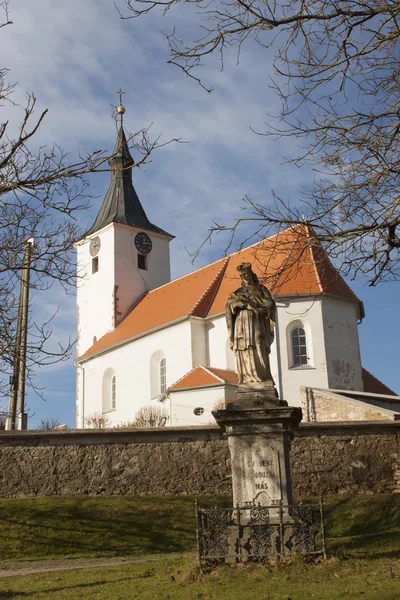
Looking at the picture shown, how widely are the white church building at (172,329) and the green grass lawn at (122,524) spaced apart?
5067 mm

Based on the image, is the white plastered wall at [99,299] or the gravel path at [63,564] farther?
the white plastered wall at [99,299]

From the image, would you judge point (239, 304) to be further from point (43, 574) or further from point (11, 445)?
point (11, 445)

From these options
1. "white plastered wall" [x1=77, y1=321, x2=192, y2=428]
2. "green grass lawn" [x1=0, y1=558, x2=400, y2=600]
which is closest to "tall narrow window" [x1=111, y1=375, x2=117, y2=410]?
"white plastered wall" [x1=77, y1=321, x2=192, y2=428]

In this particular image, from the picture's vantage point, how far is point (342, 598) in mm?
7062

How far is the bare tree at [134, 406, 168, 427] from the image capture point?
28562 millimetres

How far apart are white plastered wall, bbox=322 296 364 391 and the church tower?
14.5 metres

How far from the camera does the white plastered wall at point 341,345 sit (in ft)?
86.5

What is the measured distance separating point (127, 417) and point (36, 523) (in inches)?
733

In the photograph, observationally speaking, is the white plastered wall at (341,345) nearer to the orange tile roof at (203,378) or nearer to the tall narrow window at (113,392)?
the orange tile roof at (203,378)

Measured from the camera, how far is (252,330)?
10.2 metres

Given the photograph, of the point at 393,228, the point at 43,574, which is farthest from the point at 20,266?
the point at 43,574

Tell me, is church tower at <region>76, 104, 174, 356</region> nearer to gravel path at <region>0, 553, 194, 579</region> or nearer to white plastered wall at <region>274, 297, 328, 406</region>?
white plastered wall at <region>274, 297, 328, 406</region>

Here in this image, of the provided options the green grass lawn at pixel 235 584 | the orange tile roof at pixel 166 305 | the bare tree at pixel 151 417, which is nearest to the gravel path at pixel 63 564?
the green grass lawn at pixel 235 584

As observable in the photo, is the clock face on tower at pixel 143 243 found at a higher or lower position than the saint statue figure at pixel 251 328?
higher
